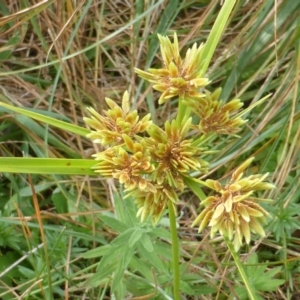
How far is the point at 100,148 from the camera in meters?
1.80

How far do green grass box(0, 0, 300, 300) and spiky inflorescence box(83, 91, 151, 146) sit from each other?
435mm

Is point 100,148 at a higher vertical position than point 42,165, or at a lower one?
lower

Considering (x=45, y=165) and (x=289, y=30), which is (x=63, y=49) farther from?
(x=45, y=165)

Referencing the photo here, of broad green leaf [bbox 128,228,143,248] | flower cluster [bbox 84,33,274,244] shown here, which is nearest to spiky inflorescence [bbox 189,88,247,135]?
flower cluster [bbox 84,33,274,244]

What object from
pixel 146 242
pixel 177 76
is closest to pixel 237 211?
pixel 177 76

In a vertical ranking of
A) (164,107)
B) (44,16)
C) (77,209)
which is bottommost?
(77,209)

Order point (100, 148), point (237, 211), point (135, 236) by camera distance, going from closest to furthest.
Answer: point (237, 211), point (135, 236), point (100, 148)

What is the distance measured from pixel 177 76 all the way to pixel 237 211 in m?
0.23

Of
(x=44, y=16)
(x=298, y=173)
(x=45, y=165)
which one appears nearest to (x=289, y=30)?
(x=298, y=173)

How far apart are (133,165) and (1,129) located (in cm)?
100

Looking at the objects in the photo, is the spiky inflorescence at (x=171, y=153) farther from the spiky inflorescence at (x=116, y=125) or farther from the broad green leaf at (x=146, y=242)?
the broad green leaf at (x=146, y=242)

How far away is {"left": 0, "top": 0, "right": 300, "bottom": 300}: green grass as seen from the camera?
142 centimetres

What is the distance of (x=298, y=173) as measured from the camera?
155 centimetres

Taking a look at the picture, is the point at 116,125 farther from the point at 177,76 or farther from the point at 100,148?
the point at 100,148
